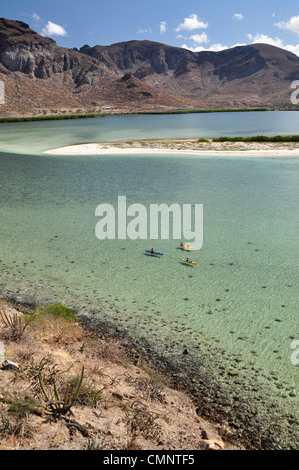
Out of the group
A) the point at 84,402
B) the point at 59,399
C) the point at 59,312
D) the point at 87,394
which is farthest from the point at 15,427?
the point at 59,312

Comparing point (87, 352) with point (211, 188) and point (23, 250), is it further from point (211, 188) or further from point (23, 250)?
point (211, 188)

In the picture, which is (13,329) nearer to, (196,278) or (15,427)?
(15,427)

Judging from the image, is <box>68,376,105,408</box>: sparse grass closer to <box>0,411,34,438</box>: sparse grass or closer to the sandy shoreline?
<box>0,411,34,438</box>: sparse grass

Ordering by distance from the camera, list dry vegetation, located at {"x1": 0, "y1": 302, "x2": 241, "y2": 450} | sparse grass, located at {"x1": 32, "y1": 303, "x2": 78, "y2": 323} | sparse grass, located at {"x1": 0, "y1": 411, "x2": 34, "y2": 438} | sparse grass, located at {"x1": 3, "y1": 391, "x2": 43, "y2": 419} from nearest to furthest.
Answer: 1. sparse grass, located at {"x1": 0, "y1": 411, "x2": 34, "y2": 438}
2. dry vegetation, located at {"x1": 0, "y1": 302, "x2": 241, "y2": 450}
3. sparse grass, located at {"x1": 3, "y1": 391, "x2": 43, "y2": 419}
4. sparse grass, located at {"x1": 32, "y1": 303, "x2": 78, "y2": 323}

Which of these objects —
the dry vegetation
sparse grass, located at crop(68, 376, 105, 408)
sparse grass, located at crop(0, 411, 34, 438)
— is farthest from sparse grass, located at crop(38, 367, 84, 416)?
sparse grass, located at crop(0, 411, 34, 438)

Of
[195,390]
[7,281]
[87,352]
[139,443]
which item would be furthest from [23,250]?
[139,443]

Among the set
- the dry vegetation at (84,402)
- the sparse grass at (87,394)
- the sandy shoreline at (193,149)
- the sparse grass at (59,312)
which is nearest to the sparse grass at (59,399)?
the dry vegetation at (84,402)

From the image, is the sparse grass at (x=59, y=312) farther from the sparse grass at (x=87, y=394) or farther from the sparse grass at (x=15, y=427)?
the sparse grass at (x=15, y=427)
